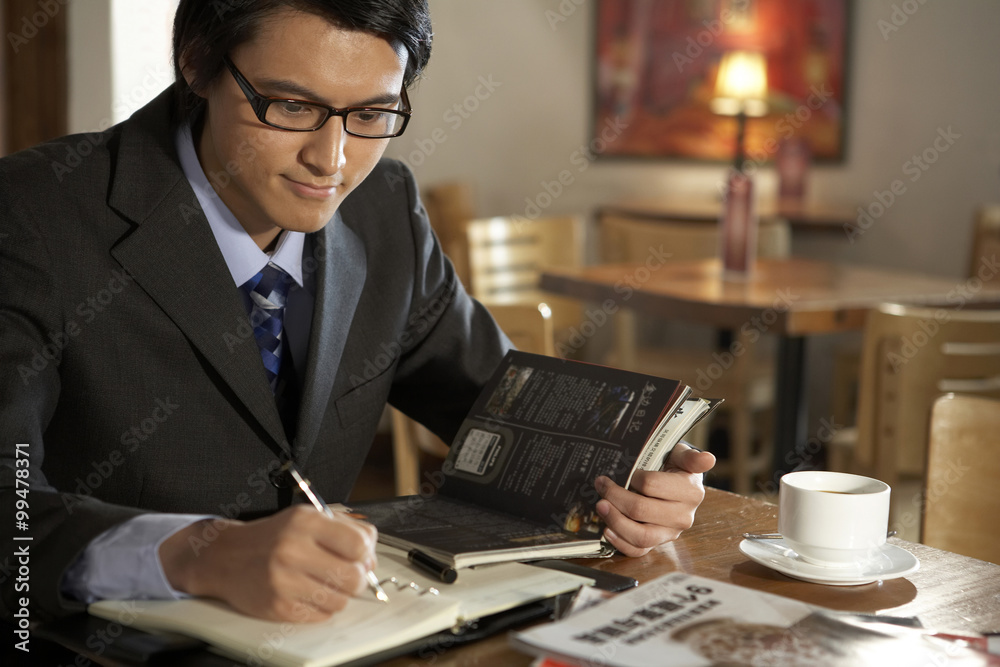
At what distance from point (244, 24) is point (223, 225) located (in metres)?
0.25

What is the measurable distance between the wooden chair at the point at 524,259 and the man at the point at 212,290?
7.30 ft

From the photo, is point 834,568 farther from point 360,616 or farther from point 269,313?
point 269,313

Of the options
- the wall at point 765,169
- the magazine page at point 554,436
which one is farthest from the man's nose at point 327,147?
the wall at point 765,169

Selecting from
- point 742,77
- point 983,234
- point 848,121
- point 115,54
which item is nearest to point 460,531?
point 115,54

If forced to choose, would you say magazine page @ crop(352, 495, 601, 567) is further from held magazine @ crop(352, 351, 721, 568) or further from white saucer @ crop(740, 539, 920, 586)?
white saucer @ crop(740, 539, 920, 586)

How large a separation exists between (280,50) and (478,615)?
1.93 ft

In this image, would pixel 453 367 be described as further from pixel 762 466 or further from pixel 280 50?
pixel 762 466

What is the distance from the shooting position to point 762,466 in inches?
150

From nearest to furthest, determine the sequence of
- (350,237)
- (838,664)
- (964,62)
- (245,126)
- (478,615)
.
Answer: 1. (838,664)
2. (478,615)
3. (245,126)
4. (350,237)
5. (964,62)

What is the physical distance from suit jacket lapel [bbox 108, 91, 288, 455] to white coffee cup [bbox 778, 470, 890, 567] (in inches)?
21.5

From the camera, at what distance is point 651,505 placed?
3.43 ft

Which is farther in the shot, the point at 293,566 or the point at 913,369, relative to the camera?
the point at 913,369

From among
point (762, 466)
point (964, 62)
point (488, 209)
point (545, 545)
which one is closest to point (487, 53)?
point (488, 209)

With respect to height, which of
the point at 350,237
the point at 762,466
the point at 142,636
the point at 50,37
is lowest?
the point at 762,466
